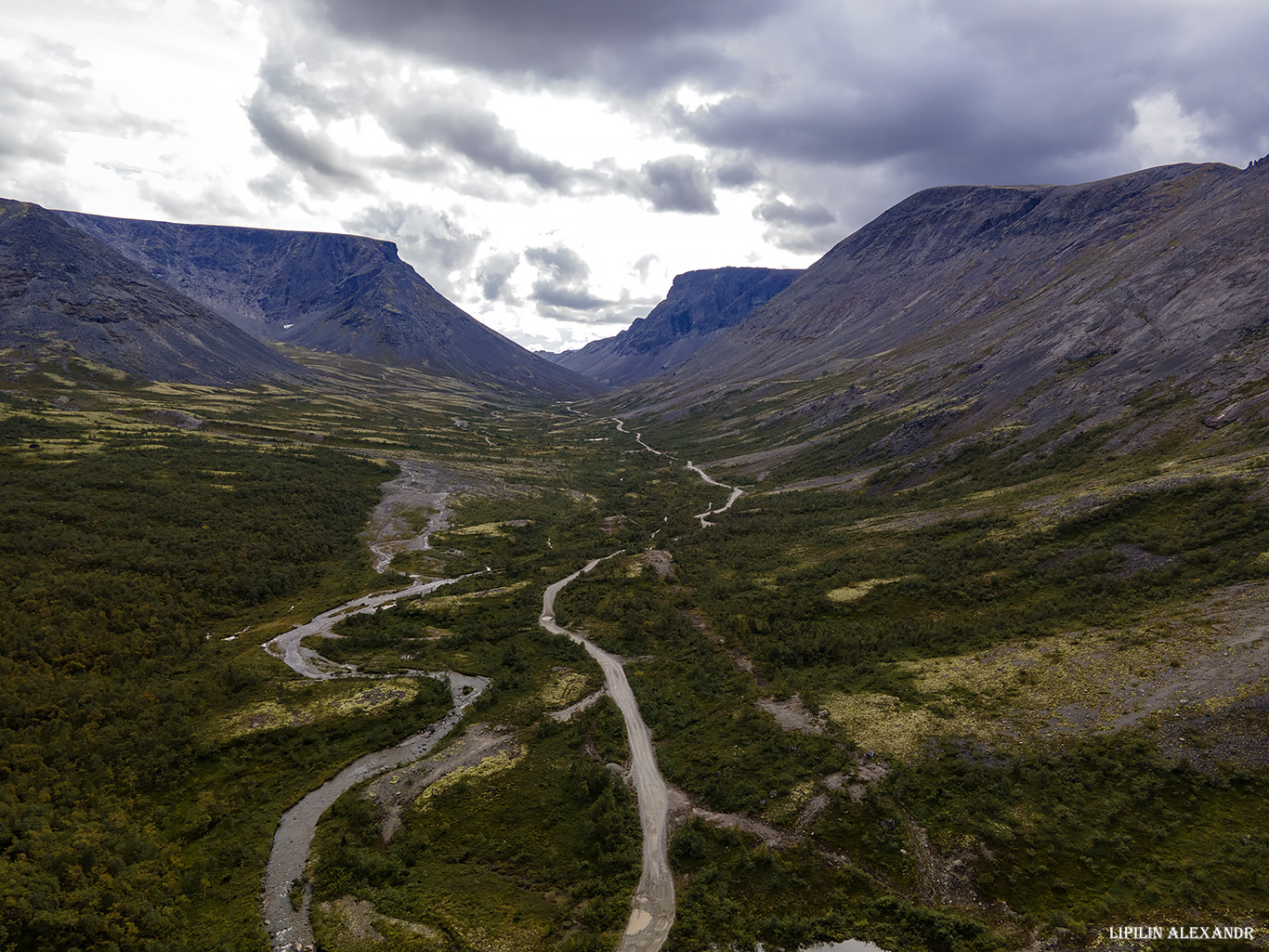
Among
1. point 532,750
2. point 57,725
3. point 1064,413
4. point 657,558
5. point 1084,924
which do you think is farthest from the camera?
point 1064,413

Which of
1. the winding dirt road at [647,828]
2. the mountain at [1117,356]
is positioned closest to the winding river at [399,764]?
the winding dirt road at [647,828]

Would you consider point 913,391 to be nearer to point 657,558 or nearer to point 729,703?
point 657,558

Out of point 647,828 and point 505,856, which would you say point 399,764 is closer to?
point 505,856

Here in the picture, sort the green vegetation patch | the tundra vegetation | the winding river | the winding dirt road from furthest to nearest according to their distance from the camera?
the green vegetation patch < the winding river < the tundra vegetation < the winding dirt road

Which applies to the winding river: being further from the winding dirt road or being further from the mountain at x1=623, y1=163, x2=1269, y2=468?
the mountain at x1=623, y1=163, x2=1269, y2=468

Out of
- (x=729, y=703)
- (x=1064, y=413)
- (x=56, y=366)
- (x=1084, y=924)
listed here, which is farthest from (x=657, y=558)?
(x=56, y=366)

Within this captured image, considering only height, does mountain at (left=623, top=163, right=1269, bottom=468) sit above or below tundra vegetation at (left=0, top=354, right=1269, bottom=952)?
above

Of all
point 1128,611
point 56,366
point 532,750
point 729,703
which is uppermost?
point 56,366

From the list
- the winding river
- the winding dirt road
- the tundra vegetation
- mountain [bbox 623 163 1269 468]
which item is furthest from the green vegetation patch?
mountain [bbox 623 163 1269 468]
